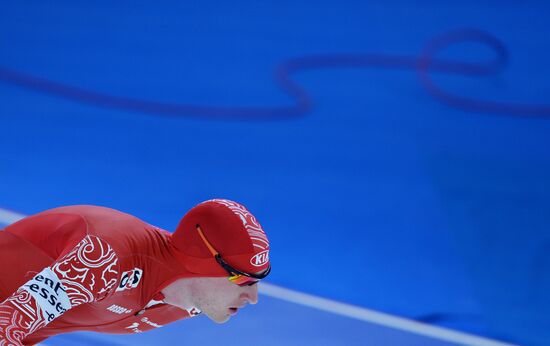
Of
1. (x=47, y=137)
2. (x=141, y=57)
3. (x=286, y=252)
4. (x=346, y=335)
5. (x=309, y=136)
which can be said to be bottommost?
(x=346, y=335)

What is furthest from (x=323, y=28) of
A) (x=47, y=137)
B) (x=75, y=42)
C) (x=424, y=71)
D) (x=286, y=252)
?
(x=286, y=252)

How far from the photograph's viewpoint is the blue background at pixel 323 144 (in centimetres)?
408

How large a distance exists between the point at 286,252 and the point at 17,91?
2.39 metres

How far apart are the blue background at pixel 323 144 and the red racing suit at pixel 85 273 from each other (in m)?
0.92

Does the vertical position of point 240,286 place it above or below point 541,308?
below

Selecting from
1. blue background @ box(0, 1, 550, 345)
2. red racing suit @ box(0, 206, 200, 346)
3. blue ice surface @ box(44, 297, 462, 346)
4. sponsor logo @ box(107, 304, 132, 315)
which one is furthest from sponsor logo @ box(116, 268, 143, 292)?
blue background @ box(0, 1, 550, 345)

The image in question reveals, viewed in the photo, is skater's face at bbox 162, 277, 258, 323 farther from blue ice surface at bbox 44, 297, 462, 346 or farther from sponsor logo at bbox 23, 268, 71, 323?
blue ice surface at bbox 44, 297, 462, 346

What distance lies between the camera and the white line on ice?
354 cm

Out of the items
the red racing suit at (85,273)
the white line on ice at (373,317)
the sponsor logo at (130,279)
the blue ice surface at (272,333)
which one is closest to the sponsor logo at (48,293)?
the red racing suit at (85,273)

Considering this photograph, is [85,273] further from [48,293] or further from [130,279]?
[130,279]

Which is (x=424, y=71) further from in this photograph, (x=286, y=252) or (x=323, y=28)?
(x=286, y=252)

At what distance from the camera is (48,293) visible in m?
2.10

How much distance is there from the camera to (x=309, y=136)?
523cm

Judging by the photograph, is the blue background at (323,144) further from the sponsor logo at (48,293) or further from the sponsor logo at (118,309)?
the sponsor logo at (48,293)
